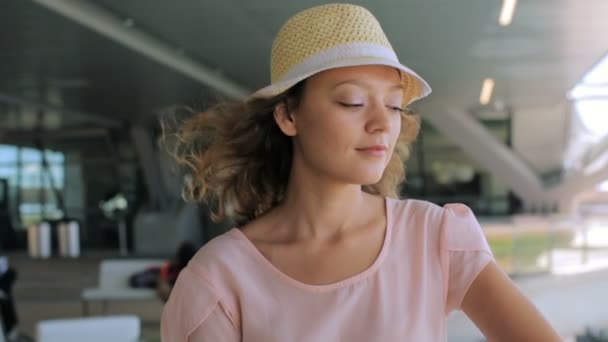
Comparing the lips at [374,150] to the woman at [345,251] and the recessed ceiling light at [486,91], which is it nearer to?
the woman at [345,251]

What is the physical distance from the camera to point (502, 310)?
4.49 feet

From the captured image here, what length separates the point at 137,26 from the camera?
1095 centimetres

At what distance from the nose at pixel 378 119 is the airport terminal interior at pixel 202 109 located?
414mm

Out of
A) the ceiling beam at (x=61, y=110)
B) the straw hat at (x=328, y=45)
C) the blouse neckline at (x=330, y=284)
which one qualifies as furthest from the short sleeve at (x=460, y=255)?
the ceiling beam at (x=61, y=110)

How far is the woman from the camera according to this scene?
1362 mm

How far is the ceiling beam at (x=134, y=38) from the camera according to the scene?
29.8 feet

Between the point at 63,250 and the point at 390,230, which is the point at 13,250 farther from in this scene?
the point at 390,230

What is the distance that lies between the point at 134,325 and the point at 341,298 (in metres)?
4.06

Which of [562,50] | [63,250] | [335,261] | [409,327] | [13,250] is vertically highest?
[562,50]

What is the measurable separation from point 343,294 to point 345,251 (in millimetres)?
123

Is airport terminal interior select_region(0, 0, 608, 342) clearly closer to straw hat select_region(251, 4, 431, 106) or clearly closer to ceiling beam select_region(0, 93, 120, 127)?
ceiling beam select_region(0, 93, 120, 127)

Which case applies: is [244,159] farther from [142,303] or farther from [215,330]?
[142,303]

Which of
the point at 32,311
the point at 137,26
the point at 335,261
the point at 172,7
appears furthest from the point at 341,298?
the point at 32,311

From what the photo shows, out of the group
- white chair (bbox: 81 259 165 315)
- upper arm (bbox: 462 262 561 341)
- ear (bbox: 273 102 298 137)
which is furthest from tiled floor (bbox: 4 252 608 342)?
ear (bbox: 273 102 298 137)
